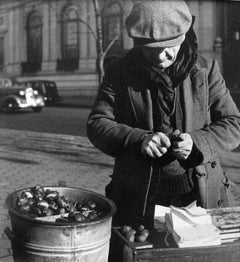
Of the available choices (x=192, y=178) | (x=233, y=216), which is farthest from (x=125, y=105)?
(x=233, y=216)

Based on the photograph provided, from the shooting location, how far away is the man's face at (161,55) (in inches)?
71.1

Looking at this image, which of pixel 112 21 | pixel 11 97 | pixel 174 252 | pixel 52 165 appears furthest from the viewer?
pixel 11 97

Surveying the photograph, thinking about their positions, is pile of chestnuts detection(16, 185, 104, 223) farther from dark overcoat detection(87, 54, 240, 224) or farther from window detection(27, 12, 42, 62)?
window detection(27, 12, 42, 62)

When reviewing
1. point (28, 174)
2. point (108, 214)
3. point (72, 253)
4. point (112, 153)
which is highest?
point (112, 153)

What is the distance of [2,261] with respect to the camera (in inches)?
117

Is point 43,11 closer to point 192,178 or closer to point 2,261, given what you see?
point 2,261

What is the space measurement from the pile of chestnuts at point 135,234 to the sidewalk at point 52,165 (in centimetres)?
168

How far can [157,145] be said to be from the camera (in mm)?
1715

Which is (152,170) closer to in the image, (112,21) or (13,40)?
(13,40)

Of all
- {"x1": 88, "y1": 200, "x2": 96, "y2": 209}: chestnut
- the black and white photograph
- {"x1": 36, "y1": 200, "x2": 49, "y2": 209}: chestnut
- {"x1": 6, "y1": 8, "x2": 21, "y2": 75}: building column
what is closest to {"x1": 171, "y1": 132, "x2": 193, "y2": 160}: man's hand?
the black and white photograph

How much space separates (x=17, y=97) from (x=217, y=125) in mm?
11740

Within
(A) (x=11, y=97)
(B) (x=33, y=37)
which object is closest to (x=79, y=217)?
(B) (x=33, y=37)

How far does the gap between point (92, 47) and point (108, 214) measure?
25.3 feet

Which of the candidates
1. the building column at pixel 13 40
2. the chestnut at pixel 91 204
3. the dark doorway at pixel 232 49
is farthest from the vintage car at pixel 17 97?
the chestnut at pixel 91 204
